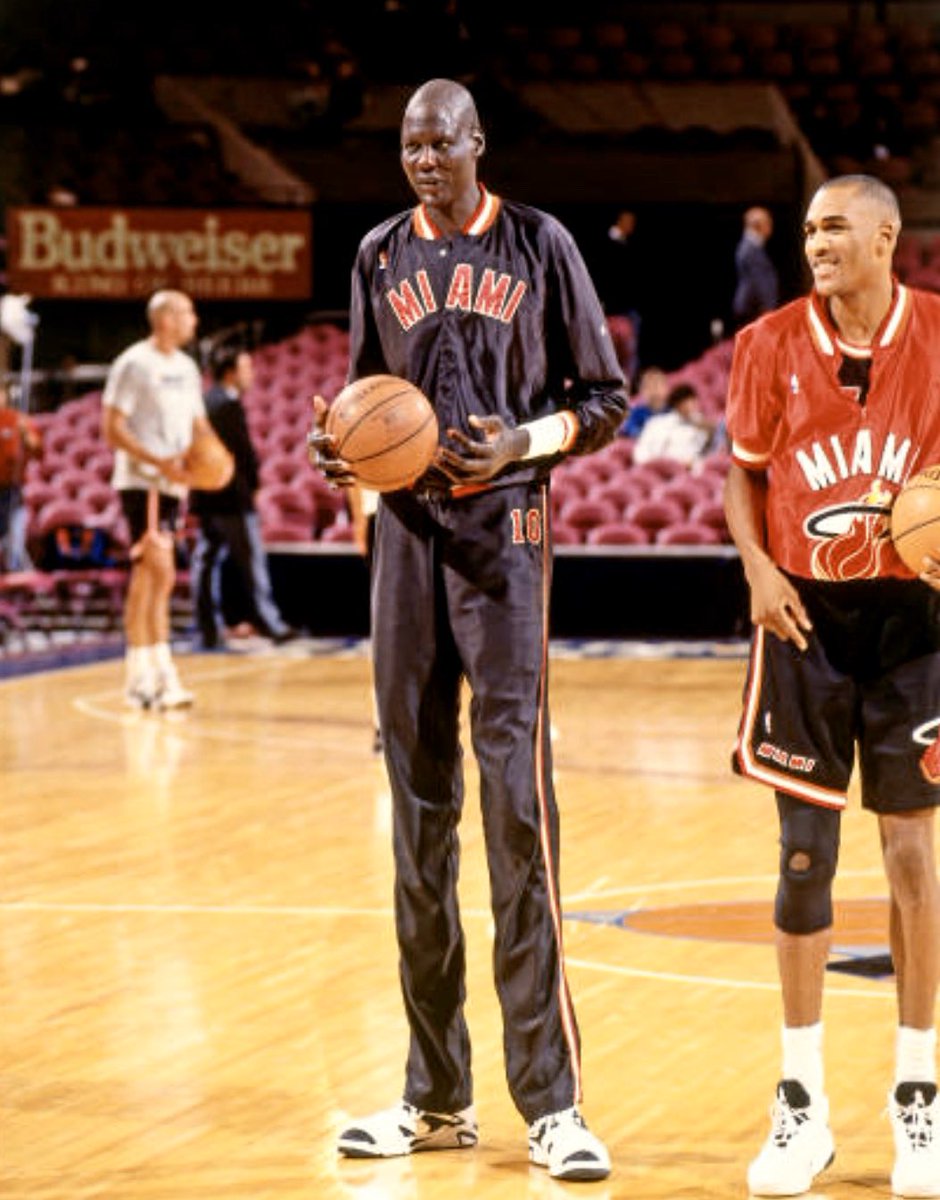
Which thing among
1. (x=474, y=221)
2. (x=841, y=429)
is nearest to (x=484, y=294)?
(x=474, y=221)

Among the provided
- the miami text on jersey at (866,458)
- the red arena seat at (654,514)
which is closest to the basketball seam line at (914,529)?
the miami text on jersey at (866,458)

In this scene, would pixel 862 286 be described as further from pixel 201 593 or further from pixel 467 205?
pixel 201 593

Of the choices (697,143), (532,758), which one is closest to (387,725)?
(532,758)

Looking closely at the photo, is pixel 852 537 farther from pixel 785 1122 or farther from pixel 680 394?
pixel 680 394

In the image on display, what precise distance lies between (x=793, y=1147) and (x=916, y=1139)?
0.21 meters

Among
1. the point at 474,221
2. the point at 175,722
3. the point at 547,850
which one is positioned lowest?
the point at 175,722

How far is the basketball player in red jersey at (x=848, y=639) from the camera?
4.23 metres

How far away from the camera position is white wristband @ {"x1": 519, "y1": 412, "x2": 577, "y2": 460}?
434 centimetres

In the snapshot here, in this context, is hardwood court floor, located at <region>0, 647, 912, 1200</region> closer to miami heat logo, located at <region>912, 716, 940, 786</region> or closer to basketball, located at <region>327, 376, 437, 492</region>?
miami heat logo, located at <region>912, 716, 940, 786</region>

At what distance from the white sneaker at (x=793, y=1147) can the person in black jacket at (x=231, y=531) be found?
11.7 metres

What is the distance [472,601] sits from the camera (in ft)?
14.4

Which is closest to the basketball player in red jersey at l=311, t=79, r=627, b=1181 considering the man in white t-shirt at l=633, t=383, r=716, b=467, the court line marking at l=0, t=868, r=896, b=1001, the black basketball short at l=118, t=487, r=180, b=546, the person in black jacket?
the court line marking at l=0, t=868, r=896, b=1001

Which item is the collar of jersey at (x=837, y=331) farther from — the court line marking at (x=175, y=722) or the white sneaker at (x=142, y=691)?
the white sneaker at (x=142, y=691)

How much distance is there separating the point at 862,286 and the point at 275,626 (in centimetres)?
1187
